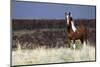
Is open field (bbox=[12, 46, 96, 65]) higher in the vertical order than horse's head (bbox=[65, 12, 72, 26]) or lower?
lower

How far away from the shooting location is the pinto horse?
9.19 ft

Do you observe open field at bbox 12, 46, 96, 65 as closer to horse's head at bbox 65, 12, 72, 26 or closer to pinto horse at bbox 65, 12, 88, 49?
pinto horse at bbox 65, 12, 88, 49

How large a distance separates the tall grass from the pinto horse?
0.11 metres

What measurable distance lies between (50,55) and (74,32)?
1.46 feet

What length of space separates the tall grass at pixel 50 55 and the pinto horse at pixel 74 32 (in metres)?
0.11

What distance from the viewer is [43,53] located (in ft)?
8.76

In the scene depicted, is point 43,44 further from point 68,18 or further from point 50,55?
point 68,18

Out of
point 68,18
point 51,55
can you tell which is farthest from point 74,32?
point 51,55

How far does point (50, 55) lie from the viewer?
2705 millimetres

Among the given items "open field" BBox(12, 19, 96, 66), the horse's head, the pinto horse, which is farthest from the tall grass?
the horse's head
